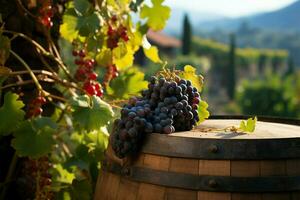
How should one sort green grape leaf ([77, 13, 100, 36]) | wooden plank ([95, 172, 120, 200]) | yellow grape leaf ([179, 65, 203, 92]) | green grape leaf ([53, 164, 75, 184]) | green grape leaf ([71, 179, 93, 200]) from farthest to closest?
1. green grape leaf ([53, 164, 75, 184])
2. green grape leaf ([71, 179, 93, 200])
3. green grape leaf ([77, 13, 100, 36])
4. yellow grape leaf ([179, 65, 203, 92])
5. wooden plank ([95, 172, 120, 200])

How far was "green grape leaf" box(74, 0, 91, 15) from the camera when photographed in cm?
250

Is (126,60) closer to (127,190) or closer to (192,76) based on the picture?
(192,76)

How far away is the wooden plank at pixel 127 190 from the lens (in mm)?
1839

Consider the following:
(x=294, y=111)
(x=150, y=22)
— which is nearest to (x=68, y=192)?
(x=150, y=22)

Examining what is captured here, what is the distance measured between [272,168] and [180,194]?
0.29 metres

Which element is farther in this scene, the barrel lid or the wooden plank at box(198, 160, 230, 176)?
the barrel lid

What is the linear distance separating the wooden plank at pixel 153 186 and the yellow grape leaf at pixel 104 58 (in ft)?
3.22

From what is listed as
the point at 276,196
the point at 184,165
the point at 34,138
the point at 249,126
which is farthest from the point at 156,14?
the point at 276,196

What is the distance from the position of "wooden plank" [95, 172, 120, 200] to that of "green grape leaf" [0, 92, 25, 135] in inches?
18.8

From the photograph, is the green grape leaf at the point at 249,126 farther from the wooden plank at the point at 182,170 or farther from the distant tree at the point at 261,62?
the distant tree at the point at 261,62

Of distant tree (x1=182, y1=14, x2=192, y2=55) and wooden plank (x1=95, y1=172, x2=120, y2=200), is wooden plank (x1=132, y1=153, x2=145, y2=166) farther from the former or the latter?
distant tree (x1=182, y1=14, x2=192, y2=55)

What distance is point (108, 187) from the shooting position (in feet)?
6.48

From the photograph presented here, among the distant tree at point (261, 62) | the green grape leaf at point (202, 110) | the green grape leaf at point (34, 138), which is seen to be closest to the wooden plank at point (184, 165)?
the green grape leaf at point (202, 110)

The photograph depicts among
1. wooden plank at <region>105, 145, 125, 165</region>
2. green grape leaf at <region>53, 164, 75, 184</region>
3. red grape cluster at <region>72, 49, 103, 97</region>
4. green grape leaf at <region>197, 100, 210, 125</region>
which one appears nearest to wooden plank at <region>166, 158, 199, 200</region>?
wooden plank at <region>105, 145, 125, 165</region>
